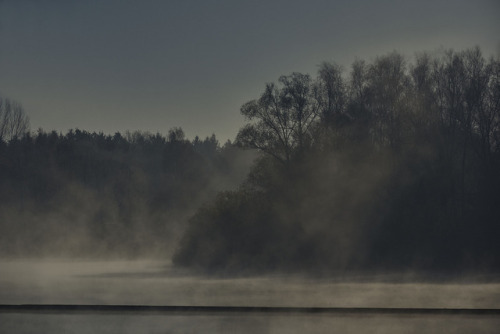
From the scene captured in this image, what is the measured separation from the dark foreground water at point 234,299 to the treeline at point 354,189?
2.85 m

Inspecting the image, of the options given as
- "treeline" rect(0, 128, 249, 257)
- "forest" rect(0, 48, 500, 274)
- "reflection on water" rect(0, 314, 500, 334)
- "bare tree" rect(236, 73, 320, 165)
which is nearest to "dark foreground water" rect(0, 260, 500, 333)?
"reflection on water" rect(0, 314, 500, 334)

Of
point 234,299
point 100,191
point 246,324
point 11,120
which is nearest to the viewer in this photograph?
point 246,324

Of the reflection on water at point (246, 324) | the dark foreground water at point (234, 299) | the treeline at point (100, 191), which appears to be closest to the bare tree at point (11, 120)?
the treeline at point (100, 191)

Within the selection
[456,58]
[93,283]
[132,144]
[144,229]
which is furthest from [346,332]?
[132,144]

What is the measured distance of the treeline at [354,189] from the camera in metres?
18.8

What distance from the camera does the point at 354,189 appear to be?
19.1 m

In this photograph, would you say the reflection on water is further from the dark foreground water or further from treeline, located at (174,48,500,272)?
treeline, located at (174,48,500,272)

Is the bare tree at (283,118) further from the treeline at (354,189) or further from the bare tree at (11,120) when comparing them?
the bare tree at (11,120)

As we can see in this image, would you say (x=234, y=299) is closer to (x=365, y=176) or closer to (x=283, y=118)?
(x=283, y=118)

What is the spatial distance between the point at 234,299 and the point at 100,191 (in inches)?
787

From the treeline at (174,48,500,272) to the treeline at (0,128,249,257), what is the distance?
18.5 ft

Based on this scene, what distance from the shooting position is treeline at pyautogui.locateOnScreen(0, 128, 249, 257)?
26.5m

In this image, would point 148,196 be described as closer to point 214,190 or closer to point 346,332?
point 214,190

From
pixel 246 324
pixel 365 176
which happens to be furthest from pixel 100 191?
pixel 246 324
